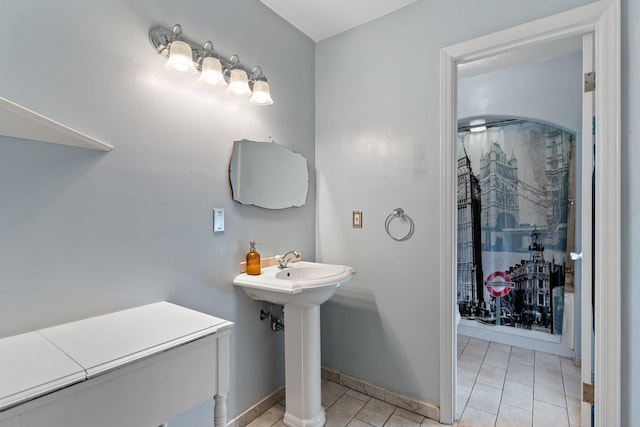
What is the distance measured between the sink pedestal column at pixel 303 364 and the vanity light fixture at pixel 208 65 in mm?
1207

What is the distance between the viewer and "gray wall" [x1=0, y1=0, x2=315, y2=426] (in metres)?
1.00

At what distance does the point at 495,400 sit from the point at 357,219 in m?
1.45

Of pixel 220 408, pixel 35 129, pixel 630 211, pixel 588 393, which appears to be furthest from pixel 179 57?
pixel 588 393

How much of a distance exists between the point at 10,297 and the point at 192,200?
2.33 feet

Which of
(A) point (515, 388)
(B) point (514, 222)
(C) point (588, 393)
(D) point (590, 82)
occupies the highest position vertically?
(D) point (590, 82)

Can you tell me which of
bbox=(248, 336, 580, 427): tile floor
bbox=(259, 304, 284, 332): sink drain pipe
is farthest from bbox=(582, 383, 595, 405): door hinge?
bbox=(259, 304, 284, 332): sink drain pipe

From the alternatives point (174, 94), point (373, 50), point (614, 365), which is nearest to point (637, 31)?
A: point (373, 50)

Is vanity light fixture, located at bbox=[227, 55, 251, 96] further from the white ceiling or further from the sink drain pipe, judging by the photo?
the sink drain pipe

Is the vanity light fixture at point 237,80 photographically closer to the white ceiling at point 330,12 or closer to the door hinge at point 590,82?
the white ceiling at point 330,12

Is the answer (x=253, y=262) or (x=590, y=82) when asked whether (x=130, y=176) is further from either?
(x=590, y=82)

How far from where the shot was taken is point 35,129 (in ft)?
2.90

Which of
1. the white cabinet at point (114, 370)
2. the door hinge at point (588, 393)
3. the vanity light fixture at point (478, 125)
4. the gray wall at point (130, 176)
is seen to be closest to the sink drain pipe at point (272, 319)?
the gray wall at point (130, 176)

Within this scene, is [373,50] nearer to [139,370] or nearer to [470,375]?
[139,370]

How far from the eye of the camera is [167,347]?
2.97 feet
